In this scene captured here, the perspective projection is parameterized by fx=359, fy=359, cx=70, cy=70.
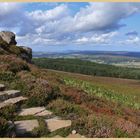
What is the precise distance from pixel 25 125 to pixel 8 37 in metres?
37.6

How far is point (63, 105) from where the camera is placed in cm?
1482

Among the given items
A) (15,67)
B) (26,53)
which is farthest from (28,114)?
(26,53)

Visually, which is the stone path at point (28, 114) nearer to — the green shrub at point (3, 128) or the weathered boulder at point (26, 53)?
the green shrub at point (3, 128)

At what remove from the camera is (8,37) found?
4862 centimetres

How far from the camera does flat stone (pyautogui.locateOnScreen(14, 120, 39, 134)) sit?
11670mm

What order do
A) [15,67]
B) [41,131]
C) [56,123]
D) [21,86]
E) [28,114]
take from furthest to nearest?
[15,67] → [21,86] → [28,114] → [56,123] → [41,131]

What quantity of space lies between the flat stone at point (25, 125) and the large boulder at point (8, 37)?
3569 centimetres

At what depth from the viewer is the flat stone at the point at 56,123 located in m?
12.3

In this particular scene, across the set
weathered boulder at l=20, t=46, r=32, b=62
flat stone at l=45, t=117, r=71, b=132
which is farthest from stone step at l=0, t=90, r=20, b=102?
weathered boulder at l=20, t=46, r=32, b=62

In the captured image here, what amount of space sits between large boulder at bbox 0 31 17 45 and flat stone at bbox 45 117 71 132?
35337 mm

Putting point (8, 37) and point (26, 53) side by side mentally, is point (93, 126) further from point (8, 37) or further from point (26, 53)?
point (26, 53)

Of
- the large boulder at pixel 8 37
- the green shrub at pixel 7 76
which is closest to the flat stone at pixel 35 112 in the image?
the green shrub at pixel 7 76

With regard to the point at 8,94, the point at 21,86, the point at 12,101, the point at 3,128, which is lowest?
the point at 3,128

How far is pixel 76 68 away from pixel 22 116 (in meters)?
179
